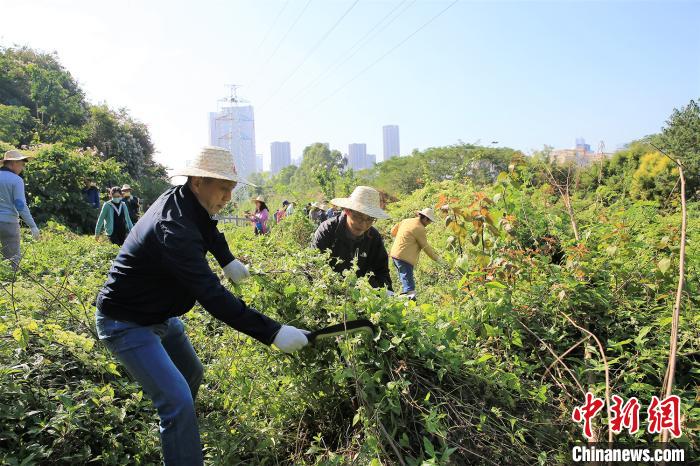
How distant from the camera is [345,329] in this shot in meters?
2.38

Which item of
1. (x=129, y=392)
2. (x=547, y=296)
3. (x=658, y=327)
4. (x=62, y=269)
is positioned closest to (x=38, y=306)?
(x=129, y=392)

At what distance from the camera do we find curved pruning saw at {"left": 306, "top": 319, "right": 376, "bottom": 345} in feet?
7.94

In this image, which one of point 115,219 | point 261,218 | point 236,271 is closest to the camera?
point 236,271

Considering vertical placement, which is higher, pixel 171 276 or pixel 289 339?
pixel 171 276

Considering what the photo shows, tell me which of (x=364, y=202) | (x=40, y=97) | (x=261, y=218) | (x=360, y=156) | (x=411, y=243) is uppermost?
(x=360, y=156)

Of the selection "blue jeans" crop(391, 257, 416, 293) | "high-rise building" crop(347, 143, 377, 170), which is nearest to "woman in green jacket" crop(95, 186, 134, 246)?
"blue jeans" crop(391, 257, 416, 293)

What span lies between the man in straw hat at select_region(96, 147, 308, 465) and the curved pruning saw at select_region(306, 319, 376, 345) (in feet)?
0.33

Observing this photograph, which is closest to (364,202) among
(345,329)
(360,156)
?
(345,329)

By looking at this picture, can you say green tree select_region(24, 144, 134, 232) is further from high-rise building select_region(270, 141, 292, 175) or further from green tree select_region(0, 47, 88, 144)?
high-rise building select_region(270, 141, 292, 175)

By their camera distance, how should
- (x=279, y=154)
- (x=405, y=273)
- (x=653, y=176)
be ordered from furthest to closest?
(x=279, y=154) → (x=653, y=176) → (x=405, y=273)

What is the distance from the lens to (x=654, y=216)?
17.3ft

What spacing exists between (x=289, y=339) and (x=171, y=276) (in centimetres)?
63

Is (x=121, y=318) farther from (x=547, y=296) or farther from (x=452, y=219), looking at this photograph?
(x=547, y=296)

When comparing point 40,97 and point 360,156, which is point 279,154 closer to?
point 360,156
